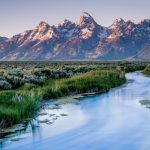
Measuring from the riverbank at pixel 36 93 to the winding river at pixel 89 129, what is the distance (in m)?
0.99

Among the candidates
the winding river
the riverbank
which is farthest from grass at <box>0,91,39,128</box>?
the winding river

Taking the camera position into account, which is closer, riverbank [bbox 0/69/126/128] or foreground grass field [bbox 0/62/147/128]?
riverbank [bbox 0/69/126/128]

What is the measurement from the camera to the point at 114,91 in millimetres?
44906

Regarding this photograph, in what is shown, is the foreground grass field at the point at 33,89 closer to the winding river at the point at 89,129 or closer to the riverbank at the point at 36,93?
the riverbank at the point at 36,93

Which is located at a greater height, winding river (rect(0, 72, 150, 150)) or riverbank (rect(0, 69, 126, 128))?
riverbank (rect(0, 69, 126, 128))

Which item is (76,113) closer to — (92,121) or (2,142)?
(92,121)

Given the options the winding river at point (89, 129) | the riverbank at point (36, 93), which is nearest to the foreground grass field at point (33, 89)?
the riverbank at point (36, 93)

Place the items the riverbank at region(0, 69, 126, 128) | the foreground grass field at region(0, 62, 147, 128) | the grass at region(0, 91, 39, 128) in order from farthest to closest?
the foreground grass field at region(0, 62, 147, 128) → the riverbank at region(0, 69, 126, 128) → the grass at region(0, 91, 39, 128)

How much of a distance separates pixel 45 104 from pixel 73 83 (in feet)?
32.8

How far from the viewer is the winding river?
20969mm

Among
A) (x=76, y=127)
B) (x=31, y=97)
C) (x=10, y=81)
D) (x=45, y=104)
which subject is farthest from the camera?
(x=10, y=81)

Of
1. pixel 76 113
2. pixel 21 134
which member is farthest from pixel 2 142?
pixel 76 113

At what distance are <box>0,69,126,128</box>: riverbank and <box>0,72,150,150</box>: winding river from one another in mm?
994

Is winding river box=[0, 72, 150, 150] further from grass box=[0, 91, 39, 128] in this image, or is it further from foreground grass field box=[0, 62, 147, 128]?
foreground grass field box=[0, 62, 147, 128]
